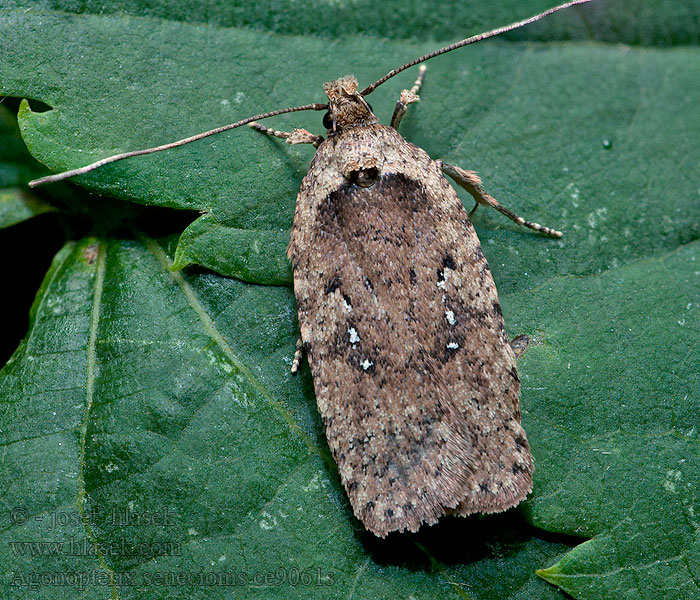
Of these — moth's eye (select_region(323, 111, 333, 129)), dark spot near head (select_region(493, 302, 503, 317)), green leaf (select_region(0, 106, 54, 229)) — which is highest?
moth's eye (select_region(323, 111, 333, 129))

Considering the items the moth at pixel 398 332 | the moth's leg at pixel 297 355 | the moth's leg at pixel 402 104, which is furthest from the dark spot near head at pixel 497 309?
the moth's leg at pixel 402 104

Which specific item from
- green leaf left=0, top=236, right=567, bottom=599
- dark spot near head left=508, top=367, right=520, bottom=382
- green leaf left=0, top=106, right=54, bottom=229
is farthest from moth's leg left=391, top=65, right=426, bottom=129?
green leaf left=0, top=106, right=54, bottom=229

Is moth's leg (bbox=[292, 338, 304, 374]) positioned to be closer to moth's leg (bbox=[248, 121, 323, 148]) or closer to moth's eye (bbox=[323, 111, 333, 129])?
moth's leg (bbox=[248, 121, 323, 148])

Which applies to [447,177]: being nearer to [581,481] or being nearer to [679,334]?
[679,334]

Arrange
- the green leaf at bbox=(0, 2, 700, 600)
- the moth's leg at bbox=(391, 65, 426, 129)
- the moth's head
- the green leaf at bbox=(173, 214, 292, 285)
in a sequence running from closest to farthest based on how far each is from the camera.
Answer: the green leaf at bbox=(0, 2, 700, 600)
the green leaf at bbox=(173, 214, 292, 285)
the moth's head
the moth's leg at bbox=(391, 65, 426, 129)

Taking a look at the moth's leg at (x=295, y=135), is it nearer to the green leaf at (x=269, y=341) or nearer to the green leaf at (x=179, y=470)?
the green leaf at (x=269, y=341)

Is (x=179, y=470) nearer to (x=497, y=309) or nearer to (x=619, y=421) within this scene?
(x=497, y=309)

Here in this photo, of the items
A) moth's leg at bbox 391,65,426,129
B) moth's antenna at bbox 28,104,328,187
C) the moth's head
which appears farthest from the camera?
moth's leg at bbox 391,65,426,129
